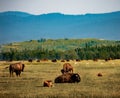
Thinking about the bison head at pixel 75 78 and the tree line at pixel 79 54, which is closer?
the bison head at pixel 75 78

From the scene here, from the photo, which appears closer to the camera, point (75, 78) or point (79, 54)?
point (75, 78)

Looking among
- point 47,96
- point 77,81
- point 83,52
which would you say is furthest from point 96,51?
point 47,96

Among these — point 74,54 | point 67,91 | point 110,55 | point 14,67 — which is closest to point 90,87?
point 67,91

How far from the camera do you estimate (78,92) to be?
76.6 feet

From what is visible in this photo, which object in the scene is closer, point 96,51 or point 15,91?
point 15,91

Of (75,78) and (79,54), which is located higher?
(75,78)

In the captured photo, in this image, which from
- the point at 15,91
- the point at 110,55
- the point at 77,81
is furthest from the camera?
the point at 110,55

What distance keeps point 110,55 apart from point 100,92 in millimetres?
94075

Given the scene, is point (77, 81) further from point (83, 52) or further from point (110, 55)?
point (83, 52)

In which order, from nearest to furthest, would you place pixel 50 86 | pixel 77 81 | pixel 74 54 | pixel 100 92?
pixel 100 92, pixel 50 86, pixel 77 81, pixel 74 54

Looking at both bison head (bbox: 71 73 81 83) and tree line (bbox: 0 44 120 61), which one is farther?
tree line (bbox: 0 44 120 61)

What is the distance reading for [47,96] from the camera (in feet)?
72.6

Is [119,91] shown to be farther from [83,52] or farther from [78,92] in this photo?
[83,52]

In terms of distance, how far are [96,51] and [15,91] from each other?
10711 centimetres
